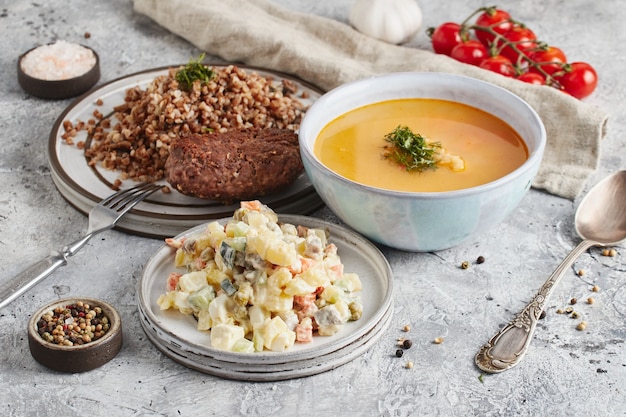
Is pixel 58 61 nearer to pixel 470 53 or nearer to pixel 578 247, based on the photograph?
pixel 470 53

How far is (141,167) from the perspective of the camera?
421 centimetres

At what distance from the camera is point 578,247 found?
3748 mm

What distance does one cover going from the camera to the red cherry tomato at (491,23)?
5457 millimetres

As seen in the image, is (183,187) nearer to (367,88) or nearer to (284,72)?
(367,88)

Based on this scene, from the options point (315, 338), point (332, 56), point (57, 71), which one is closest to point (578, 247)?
point (315, 338)

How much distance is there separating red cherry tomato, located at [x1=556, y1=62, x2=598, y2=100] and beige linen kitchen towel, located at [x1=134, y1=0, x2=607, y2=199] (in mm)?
470

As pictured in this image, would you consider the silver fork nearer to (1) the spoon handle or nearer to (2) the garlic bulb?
(1) the spoon handle

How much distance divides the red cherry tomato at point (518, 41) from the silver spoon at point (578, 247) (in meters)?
1.43

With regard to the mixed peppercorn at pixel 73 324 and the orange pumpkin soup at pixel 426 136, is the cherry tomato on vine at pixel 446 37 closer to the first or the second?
the orange pumpkin soup at pixel 426 136

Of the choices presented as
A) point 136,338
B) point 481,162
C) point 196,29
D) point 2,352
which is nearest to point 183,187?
point 136,338

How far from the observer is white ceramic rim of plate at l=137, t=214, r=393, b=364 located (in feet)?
10.1

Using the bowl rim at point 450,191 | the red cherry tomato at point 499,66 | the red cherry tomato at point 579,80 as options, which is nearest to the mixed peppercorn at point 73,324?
the bowl rim at point 450,191

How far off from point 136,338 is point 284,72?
2174 mm

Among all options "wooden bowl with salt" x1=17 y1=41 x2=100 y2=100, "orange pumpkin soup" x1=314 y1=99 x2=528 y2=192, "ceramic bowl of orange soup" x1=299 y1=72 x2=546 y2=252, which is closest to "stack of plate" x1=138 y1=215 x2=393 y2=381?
"ceramic bowl of orange soup" x1=299 y1=72 x2=546 y2=252
